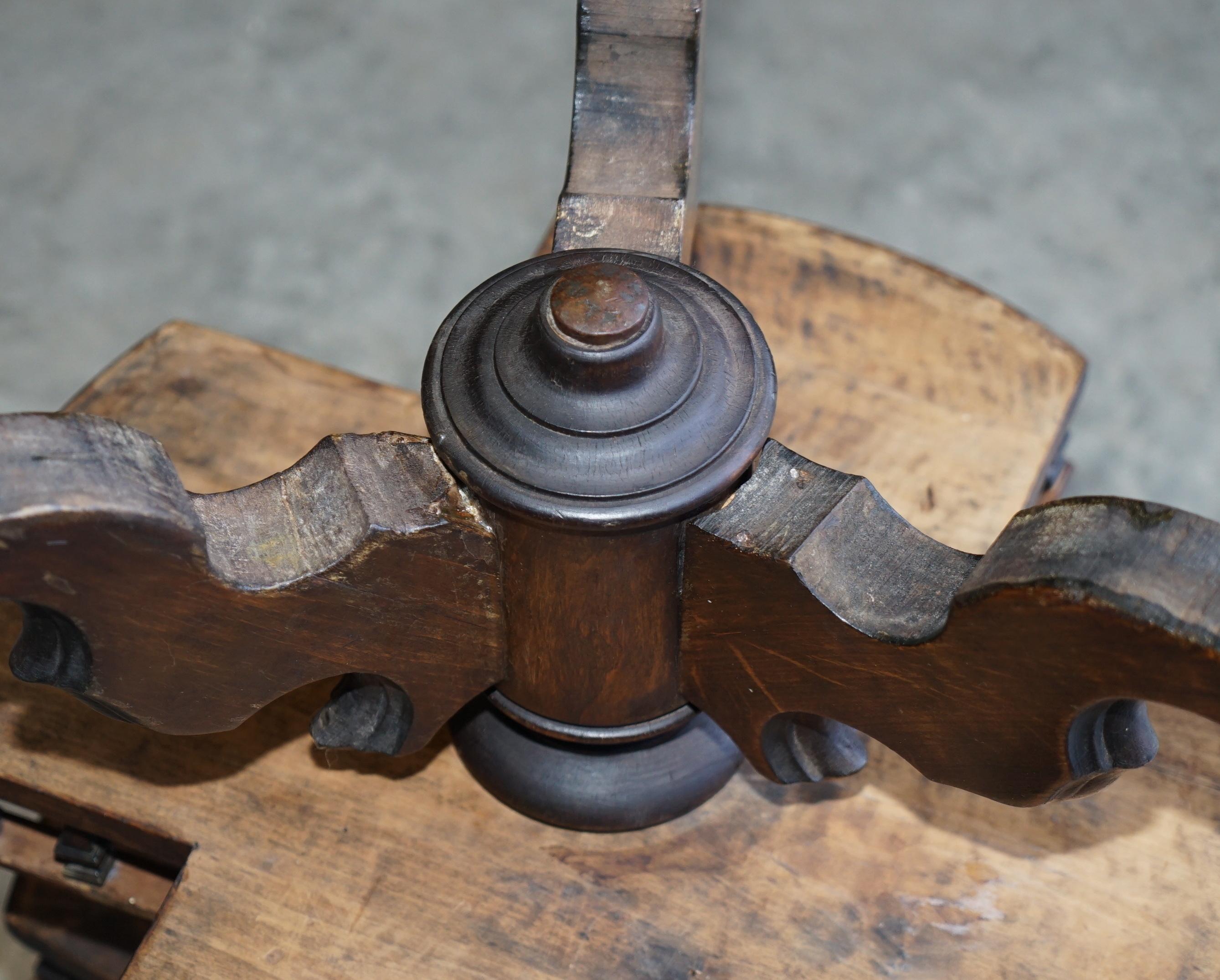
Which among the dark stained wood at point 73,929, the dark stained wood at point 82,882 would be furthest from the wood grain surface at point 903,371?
the dark stained wood at point 73,929

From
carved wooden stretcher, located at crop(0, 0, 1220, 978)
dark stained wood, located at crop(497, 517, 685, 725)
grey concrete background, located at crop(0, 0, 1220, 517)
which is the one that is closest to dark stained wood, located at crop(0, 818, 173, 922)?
carved wooden stretcher, located at crop(0, 0, 1220, 978)

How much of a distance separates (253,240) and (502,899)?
1.47 meters

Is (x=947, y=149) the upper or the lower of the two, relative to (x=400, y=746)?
upper

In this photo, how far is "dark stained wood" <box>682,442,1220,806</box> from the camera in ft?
2.22

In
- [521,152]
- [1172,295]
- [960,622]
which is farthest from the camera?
[521,152]

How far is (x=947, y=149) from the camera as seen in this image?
89.6 inches

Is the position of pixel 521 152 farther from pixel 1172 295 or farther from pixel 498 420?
Result: pixel 498 420

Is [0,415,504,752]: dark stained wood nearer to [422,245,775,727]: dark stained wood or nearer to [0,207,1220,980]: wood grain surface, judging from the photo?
[422,245,775,727]: dark stained wood

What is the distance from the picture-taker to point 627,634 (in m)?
0.85

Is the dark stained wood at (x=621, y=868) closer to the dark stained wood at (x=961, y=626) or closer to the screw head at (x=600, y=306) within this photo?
the dark stained wood at (x=961, y=626)

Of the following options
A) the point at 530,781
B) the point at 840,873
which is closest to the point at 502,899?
the point at 530,781

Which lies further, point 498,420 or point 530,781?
point 530,781

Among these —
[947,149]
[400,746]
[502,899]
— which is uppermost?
[947,149]

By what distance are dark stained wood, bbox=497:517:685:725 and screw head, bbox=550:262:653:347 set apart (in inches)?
4.3
